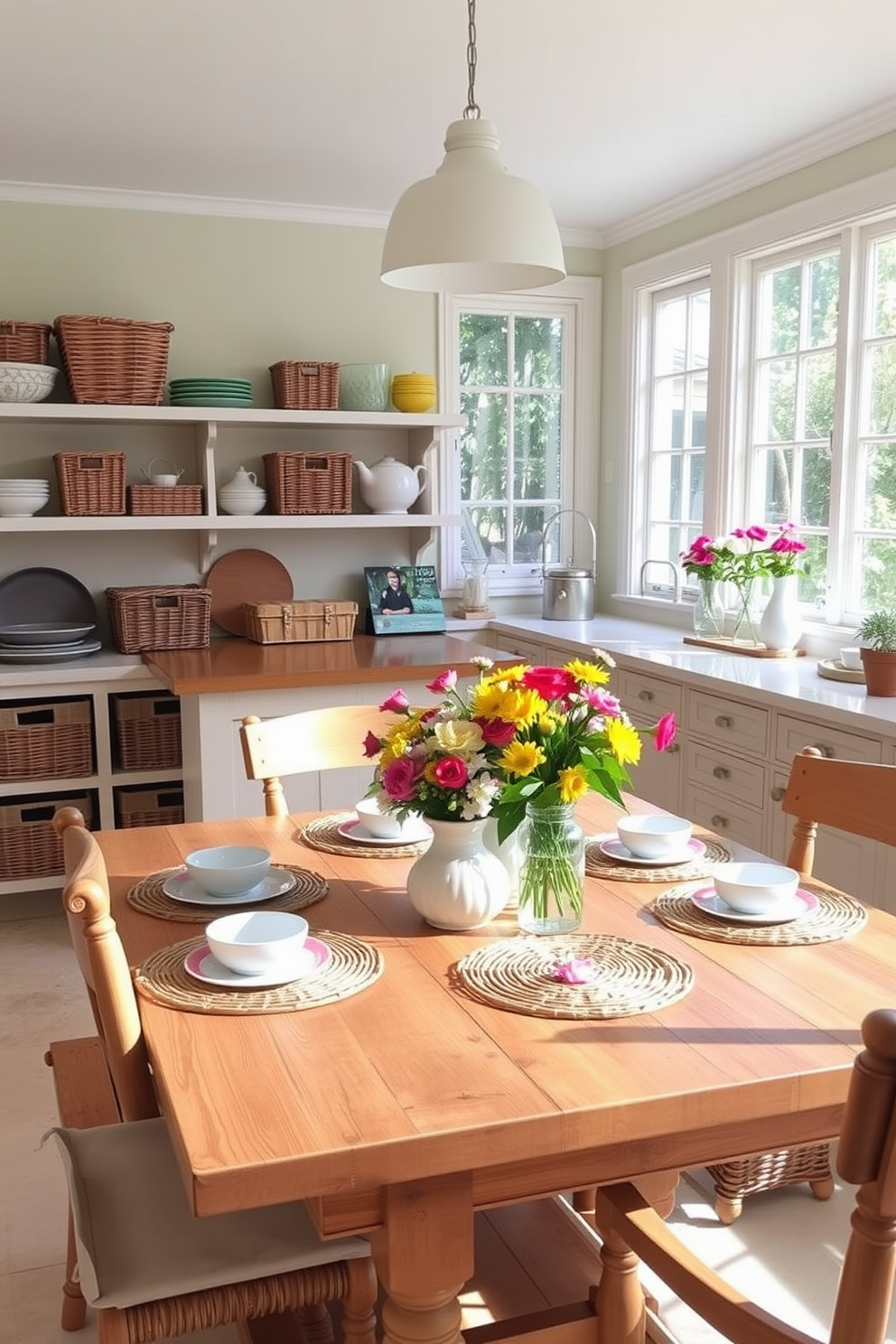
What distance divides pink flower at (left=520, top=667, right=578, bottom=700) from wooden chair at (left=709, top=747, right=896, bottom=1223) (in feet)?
2.06

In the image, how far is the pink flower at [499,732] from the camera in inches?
62.2

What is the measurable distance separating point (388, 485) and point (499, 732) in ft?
9.54

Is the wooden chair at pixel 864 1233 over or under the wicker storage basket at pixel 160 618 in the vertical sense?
under

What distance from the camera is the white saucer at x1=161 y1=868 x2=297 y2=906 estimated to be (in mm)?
1789

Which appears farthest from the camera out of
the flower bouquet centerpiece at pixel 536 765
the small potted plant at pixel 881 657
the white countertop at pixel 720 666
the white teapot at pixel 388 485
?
the white teapot at pixel 388 485

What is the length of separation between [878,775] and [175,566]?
2.99 m

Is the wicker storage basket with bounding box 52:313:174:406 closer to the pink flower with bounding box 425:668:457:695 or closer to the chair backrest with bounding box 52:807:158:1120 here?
the pink flower with bounding box 425:668:457:695

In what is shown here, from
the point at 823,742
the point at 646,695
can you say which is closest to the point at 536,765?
the point at 823,742

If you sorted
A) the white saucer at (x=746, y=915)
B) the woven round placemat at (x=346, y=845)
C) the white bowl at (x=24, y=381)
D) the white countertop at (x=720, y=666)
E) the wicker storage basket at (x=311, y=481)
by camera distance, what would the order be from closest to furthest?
the white saucer at (x=746, y=915) < the woven round placemat at (x=346, y=845) < the white countertop at (x=720, y=666) < the white bowl at (x=24, y=381) < the wicker storage basket at (x=311, y=481)

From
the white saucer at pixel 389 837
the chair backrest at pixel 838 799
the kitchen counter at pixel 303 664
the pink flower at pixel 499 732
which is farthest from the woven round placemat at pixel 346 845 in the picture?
the kitchen counter at pixel 303 664

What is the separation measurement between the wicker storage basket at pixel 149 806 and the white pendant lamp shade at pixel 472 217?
2473 mm

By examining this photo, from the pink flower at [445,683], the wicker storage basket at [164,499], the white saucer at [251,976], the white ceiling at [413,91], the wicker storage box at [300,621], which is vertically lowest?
the white saucer at [251,976]

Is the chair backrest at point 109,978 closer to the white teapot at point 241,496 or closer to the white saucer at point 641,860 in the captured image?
the white saucer at point 641,860

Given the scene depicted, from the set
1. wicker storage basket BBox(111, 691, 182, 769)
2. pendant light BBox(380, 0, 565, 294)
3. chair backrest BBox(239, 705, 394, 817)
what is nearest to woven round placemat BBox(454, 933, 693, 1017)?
chair backrest BBox(239, 705, 394, 817)
